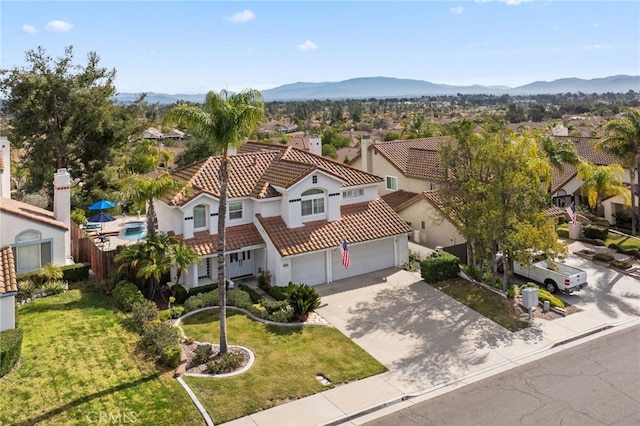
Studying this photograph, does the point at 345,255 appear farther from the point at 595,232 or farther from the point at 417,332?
the point at 595,232

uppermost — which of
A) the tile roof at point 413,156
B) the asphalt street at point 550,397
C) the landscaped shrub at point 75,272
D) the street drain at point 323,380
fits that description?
the tile roof at point 413,156

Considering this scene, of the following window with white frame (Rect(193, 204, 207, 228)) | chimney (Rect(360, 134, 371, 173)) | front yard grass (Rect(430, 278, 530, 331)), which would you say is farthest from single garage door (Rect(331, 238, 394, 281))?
chimney (Rect(360, 134, 371, 173))

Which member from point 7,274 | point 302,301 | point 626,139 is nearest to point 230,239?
point 302,301

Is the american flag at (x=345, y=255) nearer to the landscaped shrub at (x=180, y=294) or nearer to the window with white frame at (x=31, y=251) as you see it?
the landscaped shrub at (x=180, y=294)

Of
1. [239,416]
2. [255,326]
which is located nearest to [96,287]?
[255,326]

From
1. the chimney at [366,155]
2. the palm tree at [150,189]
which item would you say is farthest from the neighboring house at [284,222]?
the chimney at [366,155]
